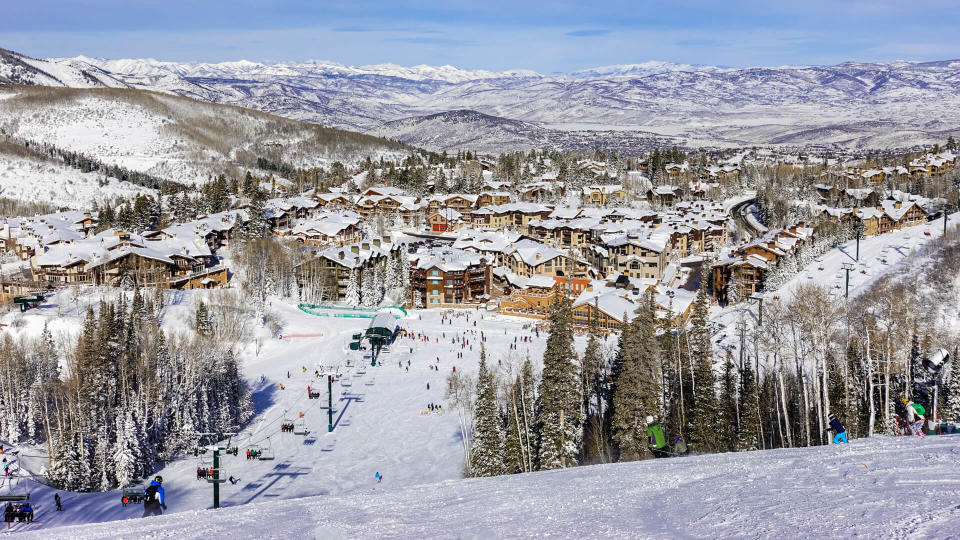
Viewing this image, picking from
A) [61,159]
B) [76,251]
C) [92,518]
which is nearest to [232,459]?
[92,518]

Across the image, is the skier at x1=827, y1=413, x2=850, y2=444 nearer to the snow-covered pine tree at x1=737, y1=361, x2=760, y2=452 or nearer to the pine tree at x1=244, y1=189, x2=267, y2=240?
the snow-covered pine tree at x1=737, y1=361, x2=760, y2=452

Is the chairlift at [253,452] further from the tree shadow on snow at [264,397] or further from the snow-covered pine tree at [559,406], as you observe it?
the snow-covered pine tree at [559,406]

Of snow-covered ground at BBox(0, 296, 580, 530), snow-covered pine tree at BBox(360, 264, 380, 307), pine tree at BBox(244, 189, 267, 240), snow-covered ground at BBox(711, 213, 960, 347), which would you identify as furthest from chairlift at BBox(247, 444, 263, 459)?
pine tree at BBox(244, 189, 267, 240)

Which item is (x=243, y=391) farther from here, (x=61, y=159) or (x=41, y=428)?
(x=61, y=159)

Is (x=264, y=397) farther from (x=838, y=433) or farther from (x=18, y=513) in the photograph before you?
(x=838, y=433)

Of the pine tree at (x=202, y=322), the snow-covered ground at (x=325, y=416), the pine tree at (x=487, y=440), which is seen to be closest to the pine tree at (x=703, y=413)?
the pine tree at (x=487, y=440)

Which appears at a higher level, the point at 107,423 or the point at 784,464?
the point at 784,464

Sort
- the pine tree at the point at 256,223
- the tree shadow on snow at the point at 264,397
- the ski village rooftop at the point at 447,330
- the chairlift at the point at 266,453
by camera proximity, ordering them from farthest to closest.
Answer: the pine tree at the point at 256,223, the tree shadow on snow at the point at 264,397, the chairlift at the point at 266,453, the ski village rooftop at the point at 447,330

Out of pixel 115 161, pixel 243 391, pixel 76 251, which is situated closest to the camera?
pixel 243 391
